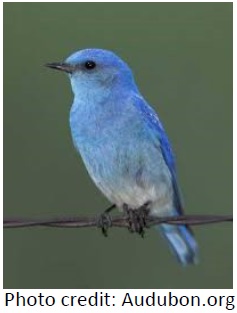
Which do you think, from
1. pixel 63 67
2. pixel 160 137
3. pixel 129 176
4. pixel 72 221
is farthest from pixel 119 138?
pixel 72 221

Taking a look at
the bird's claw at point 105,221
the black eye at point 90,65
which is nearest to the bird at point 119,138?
the black eye at point 90,65

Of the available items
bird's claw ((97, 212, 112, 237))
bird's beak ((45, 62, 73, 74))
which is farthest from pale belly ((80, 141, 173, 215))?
bird's beak ((45, 62, 73, 74))

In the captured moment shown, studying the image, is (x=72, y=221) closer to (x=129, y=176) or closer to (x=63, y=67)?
(x=129, y=176)

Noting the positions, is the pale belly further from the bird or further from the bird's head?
the bird's head

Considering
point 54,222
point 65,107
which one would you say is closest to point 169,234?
point 65,107

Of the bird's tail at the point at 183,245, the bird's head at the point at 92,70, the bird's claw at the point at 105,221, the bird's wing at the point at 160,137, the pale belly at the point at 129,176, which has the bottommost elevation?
the bird's tail at the point at 183,245

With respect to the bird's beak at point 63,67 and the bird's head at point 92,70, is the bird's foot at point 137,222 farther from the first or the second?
the bird's beak at point 63,67

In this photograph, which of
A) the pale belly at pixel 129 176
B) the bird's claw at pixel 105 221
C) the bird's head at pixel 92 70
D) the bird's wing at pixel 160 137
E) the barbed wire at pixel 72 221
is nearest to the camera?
the barbed wire at pixel 72 221
